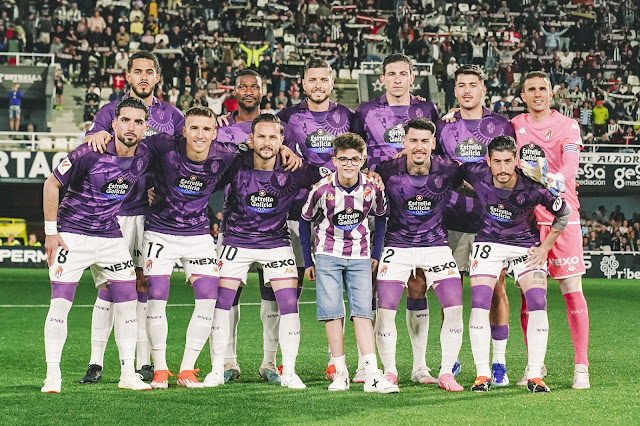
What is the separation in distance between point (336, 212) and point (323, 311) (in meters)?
0.77

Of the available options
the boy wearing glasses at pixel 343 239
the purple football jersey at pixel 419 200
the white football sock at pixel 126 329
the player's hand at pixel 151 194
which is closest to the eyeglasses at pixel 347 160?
the boy wearing glasses at pixel 343 239

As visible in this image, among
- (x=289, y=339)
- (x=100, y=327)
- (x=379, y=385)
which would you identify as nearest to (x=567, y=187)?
(x=379, y=385)

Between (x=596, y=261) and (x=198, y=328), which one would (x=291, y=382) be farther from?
(x=596, y=261)

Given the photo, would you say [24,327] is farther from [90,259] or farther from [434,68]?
[434,68]

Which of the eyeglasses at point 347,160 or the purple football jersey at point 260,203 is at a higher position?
the eyeglasses at point 347,160

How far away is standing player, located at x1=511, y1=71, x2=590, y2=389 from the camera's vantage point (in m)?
7.70

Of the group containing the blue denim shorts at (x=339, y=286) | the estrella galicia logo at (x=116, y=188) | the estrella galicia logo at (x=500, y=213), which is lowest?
the blue denim shorts at (x=339, y=286)

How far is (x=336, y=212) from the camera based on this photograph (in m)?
7.51

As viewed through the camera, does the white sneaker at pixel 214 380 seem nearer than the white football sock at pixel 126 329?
No

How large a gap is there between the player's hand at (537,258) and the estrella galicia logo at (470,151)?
99cm

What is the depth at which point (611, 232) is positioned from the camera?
2581cm

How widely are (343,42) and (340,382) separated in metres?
24.3

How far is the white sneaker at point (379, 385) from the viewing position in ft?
23.7

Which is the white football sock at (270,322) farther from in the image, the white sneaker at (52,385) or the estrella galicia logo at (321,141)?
the white sneaker at (52,385)
